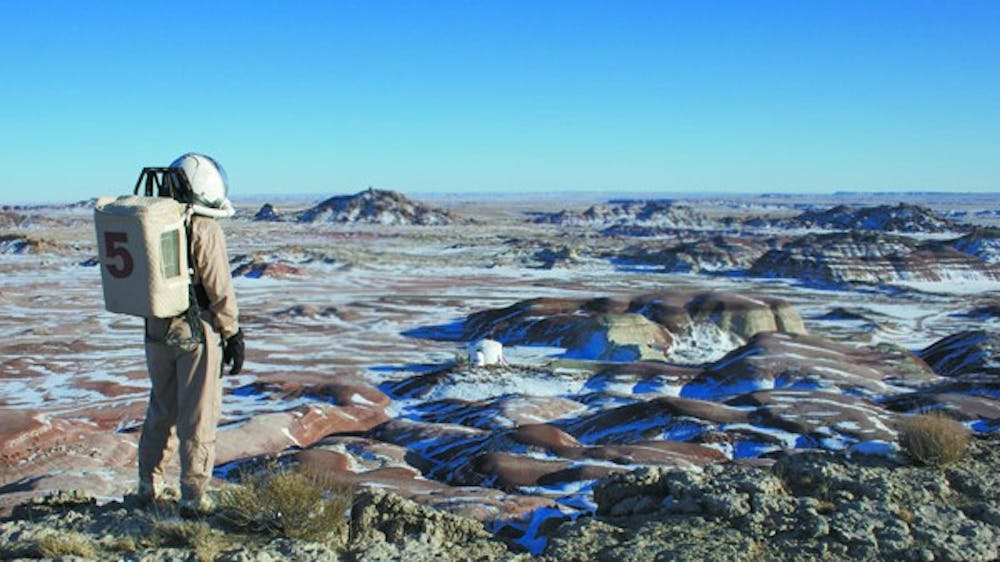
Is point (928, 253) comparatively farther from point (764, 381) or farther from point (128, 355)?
point (128, 355)

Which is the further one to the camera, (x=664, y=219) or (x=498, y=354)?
(x=664, y=219)

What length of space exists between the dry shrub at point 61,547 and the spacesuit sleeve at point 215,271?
1.39 metres

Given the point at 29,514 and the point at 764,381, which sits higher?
the point at 29,514

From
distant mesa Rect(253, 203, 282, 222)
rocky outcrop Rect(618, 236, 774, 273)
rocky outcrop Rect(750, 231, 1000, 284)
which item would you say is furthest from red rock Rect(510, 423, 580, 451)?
distant mesa Rect(253, 203, 282, 222)

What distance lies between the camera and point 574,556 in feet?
15.9

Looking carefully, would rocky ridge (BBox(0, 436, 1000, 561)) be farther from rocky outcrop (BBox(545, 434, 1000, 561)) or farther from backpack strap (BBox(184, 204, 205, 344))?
backpack strap (BBox(184, 204, 205, 344))

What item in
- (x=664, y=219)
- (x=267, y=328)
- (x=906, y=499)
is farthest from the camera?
(x=664, y=219)

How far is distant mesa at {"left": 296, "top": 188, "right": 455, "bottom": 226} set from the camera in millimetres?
131750

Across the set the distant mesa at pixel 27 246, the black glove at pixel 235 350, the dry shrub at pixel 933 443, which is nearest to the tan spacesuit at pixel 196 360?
the black glove at pixel 235 350

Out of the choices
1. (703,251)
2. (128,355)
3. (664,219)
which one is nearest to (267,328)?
(128,355)

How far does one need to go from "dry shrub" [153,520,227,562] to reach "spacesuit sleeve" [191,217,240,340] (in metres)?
1.16

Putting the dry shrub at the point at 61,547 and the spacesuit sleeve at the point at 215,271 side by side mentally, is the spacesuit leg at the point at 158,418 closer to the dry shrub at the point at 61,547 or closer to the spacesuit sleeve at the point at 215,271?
the spacesuit sleeve at the point at 215,271

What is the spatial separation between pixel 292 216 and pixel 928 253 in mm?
110222

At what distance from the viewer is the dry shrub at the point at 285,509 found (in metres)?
4.55
